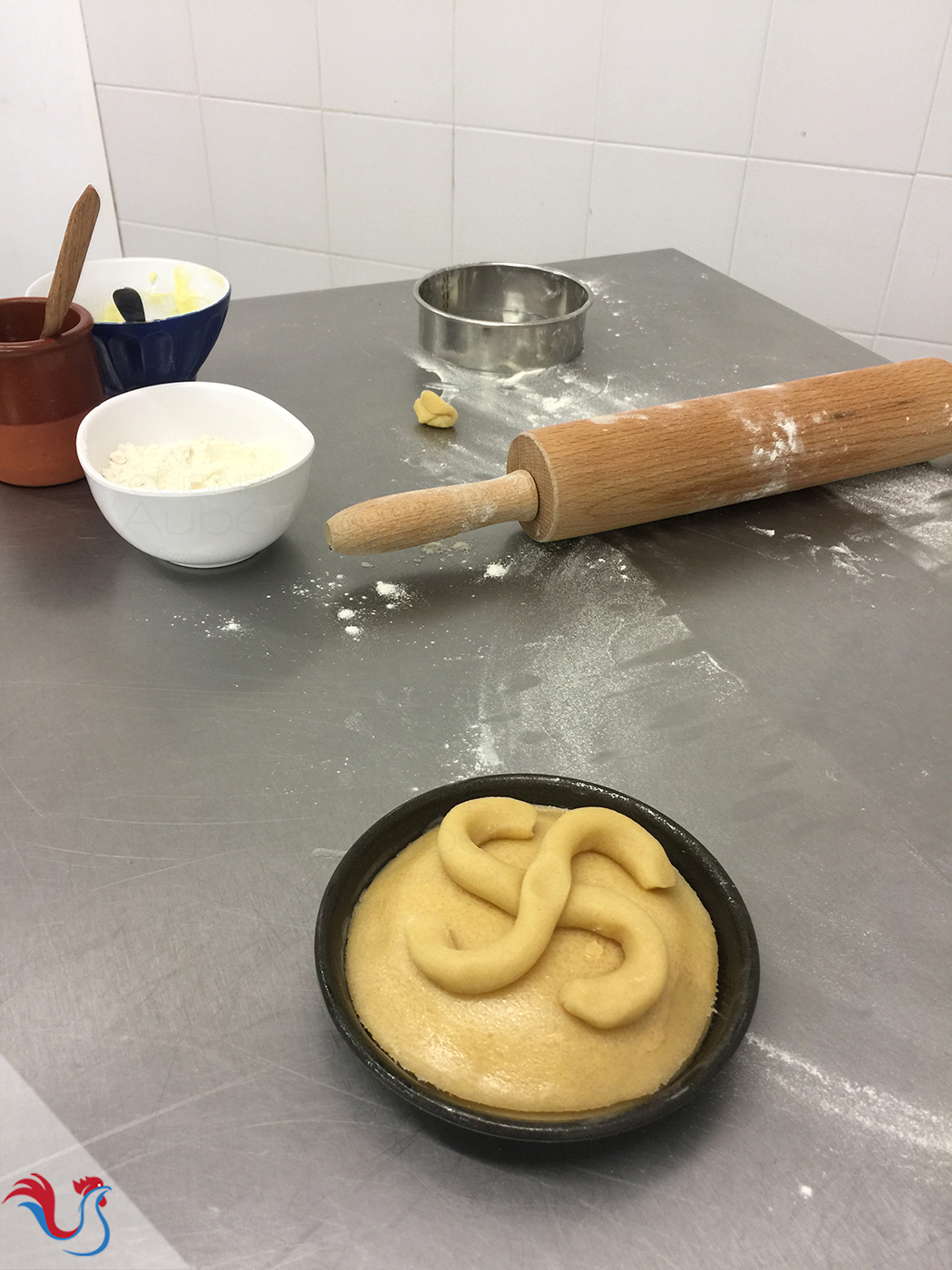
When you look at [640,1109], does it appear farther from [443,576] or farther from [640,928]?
[443,576]

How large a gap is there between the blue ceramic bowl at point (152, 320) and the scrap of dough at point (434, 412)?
0.79 feet

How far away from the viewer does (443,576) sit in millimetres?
877

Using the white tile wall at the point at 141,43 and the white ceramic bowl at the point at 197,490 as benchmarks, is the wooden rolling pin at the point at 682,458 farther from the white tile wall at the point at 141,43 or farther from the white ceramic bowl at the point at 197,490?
the white tile wall at the point at 141,43

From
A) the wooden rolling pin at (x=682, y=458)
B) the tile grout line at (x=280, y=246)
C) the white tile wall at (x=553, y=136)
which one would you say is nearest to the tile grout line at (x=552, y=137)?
the white tile wall at (x=553, y=136)

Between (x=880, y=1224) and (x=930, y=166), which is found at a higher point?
(x=930, y=166)

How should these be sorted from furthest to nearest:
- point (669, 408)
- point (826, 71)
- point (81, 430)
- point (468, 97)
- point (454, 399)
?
1. point (468, 97)
2. point (826, 71)
3. point (454, 399)
4. point (669, 408)
5. point (81, 430)

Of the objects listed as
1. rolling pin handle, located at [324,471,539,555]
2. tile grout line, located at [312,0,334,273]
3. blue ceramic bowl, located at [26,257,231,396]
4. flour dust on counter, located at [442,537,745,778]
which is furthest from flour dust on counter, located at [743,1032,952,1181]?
tile grout line, located at [312,0,334,273]

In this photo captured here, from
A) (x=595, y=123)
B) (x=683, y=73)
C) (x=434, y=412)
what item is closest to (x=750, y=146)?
(x=683, y=73)

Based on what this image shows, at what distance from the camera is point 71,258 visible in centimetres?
86

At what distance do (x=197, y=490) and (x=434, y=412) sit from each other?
374 mm

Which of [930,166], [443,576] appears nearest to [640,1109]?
[443,576]

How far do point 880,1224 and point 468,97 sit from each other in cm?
210

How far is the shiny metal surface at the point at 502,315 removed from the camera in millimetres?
1213

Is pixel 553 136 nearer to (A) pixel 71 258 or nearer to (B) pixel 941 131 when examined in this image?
(B) pixel 941 131
